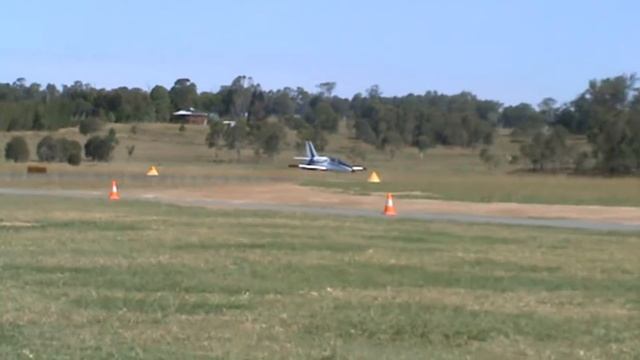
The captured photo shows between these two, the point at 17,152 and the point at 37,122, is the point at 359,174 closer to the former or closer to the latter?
the point at 17,152

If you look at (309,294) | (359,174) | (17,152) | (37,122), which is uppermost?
(37,122)

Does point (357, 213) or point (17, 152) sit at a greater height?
point (357, 213)

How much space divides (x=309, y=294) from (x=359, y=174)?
83.3 meters

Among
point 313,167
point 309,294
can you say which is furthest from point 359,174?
point 309,294

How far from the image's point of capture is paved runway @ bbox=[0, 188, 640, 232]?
3772 centimetres

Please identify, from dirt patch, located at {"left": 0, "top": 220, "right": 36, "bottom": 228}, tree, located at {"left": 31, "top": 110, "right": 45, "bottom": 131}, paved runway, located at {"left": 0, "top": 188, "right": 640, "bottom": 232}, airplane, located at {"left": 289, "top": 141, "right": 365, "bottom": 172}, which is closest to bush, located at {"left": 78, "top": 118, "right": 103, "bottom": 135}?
tree, located at {"left": 31, "top": 110, "right": 45, "bottom": 131}

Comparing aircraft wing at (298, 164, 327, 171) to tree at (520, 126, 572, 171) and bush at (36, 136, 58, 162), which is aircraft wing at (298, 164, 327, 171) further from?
bush at (36, 136, 58, 162)

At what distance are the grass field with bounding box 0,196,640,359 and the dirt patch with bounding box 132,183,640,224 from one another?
14.1m

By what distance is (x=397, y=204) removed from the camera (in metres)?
51.1

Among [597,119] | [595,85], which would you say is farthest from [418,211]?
[595,85]

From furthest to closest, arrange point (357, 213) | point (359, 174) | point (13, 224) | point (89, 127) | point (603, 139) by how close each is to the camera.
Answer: point (89, 127) → point (603, 139) → point (359, 174) → point (357, 213) → point (13, 224)

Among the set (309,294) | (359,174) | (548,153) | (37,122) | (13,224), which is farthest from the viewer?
(37,122)

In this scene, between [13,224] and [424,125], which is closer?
[13,224]

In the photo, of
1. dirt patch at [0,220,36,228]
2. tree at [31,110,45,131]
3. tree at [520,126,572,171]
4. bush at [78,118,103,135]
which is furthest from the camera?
tree at [31,110,45,131]
